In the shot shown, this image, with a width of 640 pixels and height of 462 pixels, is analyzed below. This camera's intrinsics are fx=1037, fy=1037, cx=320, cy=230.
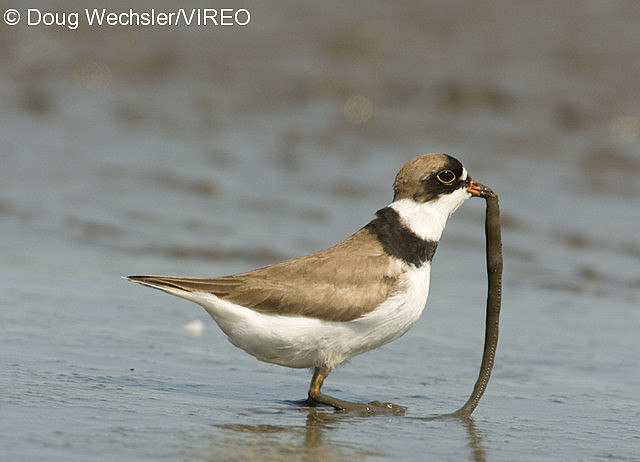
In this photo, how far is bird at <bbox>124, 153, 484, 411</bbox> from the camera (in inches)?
226

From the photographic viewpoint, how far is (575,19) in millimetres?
15000

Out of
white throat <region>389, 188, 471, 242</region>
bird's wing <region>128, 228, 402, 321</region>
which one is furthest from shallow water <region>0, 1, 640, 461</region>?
white throat <region>389, 188, 471, 242</region>

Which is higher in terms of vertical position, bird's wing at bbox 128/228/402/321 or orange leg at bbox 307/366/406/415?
bird's wing at bbox 128/228/402/321

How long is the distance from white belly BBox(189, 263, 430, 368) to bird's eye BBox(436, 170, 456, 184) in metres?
0.62

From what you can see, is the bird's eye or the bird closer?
the bird

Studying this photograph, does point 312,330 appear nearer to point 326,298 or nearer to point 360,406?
point 326,298

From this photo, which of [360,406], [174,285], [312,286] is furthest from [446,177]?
[174,285]
